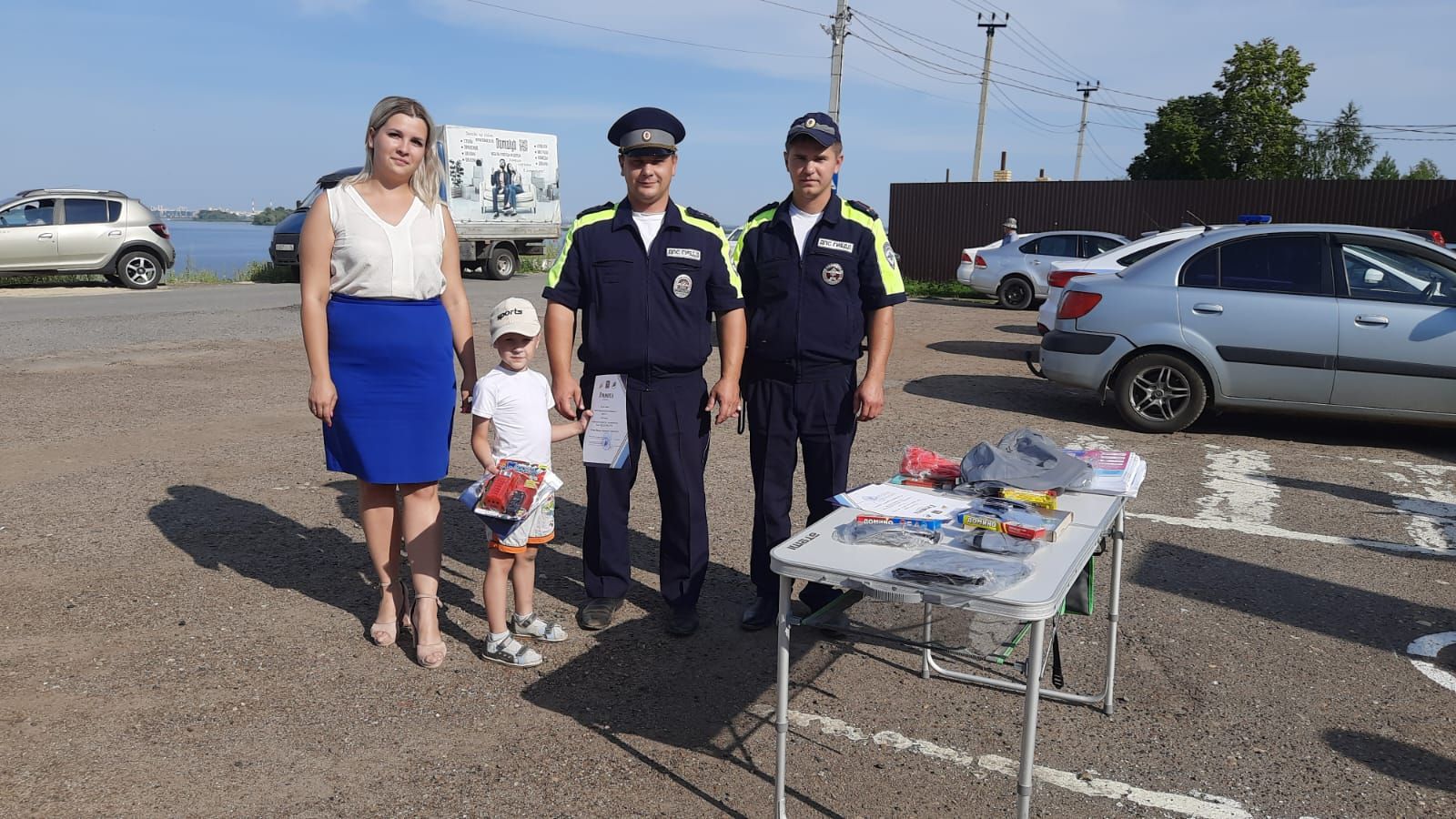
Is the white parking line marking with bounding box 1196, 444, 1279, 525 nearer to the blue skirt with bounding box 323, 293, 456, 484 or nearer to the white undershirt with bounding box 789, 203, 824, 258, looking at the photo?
the white undershirt with bounding box 789, 203, 824, 258

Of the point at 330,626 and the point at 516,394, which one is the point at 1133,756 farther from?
the point at 330,626

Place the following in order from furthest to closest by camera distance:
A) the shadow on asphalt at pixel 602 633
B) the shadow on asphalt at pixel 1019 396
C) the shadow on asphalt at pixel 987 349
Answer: the shadow on asphalt at pixel 987 349, the shadow on asphalt at pixel 1019 396, the shadow on asphalt at pixel 602 633

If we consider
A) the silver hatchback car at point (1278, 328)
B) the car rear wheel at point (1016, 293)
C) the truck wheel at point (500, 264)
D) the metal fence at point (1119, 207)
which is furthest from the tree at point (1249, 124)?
the silver hatchback car at point (1278, 328)

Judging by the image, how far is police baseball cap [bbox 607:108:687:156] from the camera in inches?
151

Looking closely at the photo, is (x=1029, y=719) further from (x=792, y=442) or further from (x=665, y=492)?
(x=665, y=492)

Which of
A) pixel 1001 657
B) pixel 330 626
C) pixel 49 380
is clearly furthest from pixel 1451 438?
pixel 49 380

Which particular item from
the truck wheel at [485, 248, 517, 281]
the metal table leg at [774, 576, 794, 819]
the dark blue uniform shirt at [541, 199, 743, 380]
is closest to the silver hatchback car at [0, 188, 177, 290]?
the truck wheel at [485, 248, 517, 281]

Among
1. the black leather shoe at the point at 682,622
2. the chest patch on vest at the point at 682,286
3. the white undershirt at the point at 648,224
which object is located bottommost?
the black leather shoe at the point at 682,622

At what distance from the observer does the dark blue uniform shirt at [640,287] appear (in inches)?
157

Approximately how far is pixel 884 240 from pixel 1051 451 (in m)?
1.14

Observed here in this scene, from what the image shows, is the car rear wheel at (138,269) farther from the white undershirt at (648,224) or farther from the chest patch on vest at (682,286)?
the chest patch on vest at (682,286)

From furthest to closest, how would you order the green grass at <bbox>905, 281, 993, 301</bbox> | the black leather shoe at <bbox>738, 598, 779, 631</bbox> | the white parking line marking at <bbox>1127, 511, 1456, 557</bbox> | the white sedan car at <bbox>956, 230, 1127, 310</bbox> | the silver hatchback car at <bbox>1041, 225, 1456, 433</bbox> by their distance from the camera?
the green grass at <bbox>905, 281, 993, 301</bbox>
the white sedan car at <bbox>956, 230, 1127, 310</bbox>
the silver hatchback car at <bbox>1041, 225, 1456, 433</bbox>
the white parking line marking at <bbox>1127, 511, 1456, 557</bbox>
the black leather shoe at <bbox>738, 598, 779, 631</bbox>

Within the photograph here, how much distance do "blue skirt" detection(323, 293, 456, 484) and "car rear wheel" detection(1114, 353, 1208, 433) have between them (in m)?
5.87

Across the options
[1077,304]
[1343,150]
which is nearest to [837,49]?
[1077,304]
